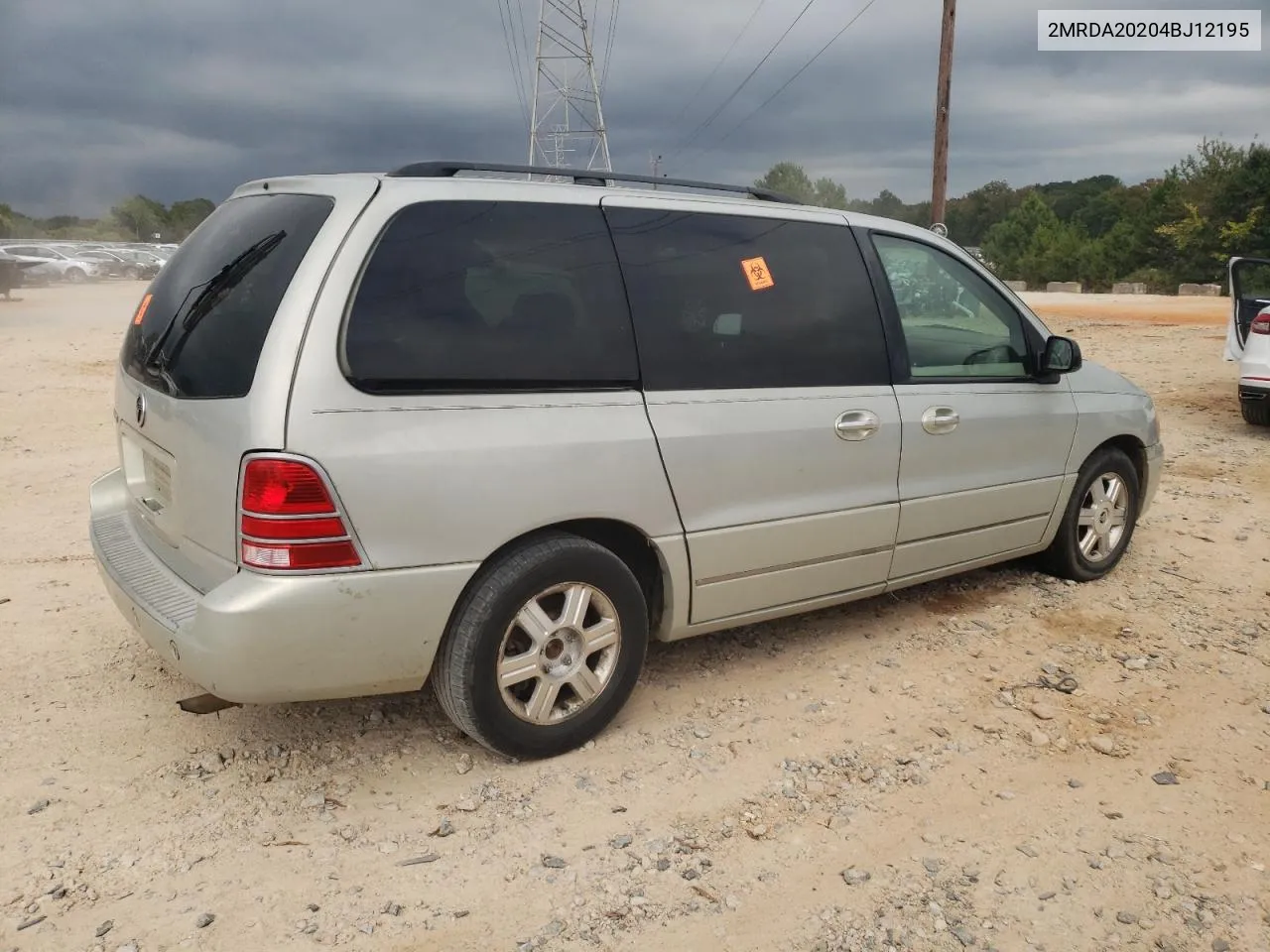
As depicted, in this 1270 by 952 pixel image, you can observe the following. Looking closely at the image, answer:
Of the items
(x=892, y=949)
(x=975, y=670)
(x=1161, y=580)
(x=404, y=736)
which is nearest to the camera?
(x=892, y=949)

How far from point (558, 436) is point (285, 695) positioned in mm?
1113

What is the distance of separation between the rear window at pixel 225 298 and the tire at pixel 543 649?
964 millimetres

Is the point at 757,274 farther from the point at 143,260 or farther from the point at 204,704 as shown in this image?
the point at 143,260

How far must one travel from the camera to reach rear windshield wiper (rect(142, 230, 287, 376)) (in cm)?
310

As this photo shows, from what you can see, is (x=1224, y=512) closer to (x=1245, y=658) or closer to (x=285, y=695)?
(x=1245, y=658)

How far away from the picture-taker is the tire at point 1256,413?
30.7ft

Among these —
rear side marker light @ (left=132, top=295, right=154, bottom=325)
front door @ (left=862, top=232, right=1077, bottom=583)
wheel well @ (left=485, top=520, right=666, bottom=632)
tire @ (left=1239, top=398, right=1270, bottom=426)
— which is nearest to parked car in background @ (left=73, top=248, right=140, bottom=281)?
tire @ (left=1239, top=398, right=1270, bottom=426)

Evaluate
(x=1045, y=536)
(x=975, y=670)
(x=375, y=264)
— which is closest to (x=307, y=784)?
(x=375, y=264)

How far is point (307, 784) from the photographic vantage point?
3.24 meters

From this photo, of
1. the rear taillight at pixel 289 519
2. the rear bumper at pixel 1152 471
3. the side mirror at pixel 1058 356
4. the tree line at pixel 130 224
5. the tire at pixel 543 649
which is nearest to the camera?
the rear taillight at pixel 289 519

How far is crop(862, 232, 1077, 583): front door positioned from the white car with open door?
5348mm

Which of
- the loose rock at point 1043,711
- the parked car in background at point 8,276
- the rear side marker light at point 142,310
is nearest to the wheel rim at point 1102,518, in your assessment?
the loose rock at point 1043,711

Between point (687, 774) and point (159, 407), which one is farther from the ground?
point (159, 407)

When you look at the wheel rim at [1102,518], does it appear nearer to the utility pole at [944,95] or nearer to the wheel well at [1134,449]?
the wheel well at [1134,449]
